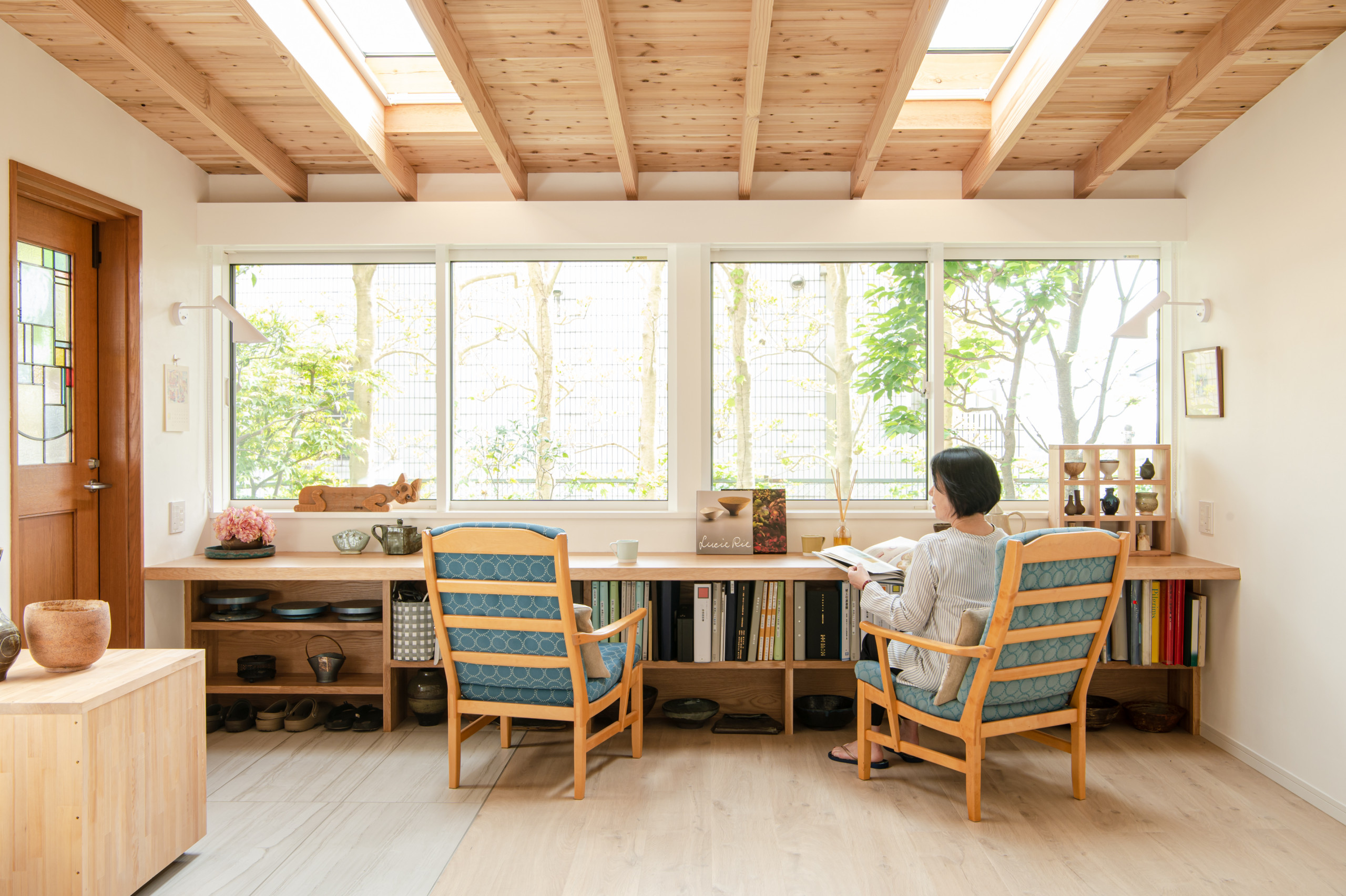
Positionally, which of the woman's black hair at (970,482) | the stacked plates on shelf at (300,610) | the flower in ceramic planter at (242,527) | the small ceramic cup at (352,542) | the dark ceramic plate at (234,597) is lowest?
the stacked plates on shelf at (300,610)

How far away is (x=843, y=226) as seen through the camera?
12.4 feet

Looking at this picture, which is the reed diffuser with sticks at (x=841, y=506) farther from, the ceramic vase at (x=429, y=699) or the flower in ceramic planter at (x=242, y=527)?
the flower in ceramic planter at (x=242, y=527)

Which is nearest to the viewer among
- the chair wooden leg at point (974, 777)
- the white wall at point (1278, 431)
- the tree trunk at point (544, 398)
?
the chair wooden leg at point (974, 777)

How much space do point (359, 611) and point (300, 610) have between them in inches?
11.3

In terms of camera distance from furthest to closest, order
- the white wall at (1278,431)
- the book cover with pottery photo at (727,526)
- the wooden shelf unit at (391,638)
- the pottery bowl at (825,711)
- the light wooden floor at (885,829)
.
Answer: the book cover with pottery photo at (727,526) < the pottery bowl at (825,711) < the wooden shelf unit at (391,638) < the white wall at (1278,431) < the light wooden floor at (885,829)

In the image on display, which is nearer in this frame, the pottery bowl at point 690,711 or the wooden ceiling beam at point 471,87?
the wooden ceiling beam at point 471,87

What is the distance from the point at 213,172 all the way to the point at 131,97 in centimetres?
73

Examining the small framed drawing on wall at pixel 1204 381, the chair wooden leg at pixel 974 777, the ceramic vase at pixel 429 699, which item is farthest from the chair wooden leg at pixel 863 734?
the small framed drawing on wall at pixel 1204 381

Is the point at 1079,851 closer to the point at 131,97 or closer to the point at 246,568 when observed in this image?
the point at 246,568

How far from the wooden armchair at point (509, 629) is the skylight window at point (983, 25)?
2.42 metres

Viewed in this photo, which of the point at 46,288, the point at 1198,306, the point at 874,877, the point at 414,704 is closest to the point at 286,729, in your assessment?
the point at 414,704

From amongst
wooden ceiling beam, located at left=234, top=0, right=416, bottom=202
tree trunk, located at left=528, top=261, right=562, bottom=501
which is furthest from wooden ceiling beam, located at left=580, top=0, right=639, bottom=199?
wooden ceiling beam, located at left=234, top=0, right=416, bottom=202

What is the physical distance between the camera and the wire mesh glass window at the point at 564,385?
157 inches

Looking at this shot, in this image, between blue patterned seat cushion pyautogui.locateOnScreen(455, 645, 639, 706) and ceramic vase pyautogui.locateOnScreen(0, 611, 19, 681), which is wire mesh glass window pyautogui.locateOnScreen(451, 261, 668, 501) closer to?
blue patterned seat cushion pyautogui.locateOnScreen(455, 645, 639, 706)
